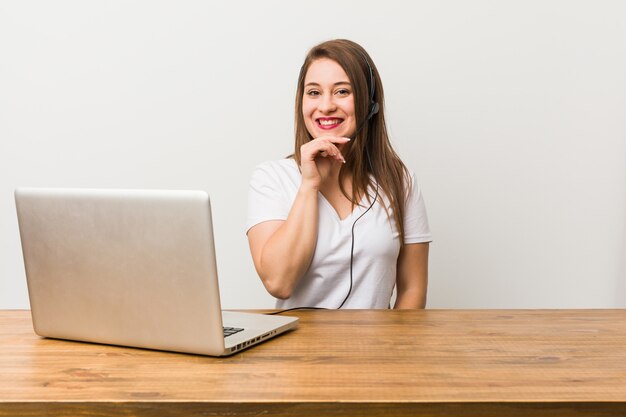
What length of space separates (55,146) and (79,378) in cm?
196

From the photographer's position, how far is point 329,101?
2129 mm

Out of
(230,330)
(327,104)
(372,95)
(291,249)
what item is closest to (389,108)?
(372,95)

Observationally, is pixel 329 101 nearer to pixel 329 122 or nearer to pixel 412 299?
pixel 329 122

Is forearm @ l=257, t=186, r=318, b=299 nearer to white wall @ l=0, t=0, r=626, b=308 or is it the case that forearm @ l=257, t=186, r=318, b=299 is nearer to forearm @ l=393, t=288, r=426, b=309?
forearm @ l=393, t=288, r=426, b=309

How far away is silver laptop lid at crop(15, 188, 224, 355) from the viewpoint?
121 cm

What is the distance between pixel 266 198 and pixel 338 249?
0.77ft

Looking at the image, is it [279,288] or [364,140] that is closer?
[279,288]

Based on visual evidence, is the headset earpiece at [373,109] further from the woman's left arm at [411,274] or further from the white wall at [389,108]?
the white wall at [389,108]

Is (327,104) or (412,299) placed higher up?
(327,104)

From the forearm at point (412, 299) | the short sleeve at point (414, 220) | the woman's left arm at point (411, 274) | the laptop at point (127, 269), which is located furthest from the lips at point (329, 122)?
the laptop at point (127, 269)

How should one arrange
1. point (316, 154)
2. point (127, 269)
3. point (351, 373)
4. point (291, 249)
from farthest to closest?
point (316, 154) → point (291, 249) → point (127, 269) → point (351, 373)

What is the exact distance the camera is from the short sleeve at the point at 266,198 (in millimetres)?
2041

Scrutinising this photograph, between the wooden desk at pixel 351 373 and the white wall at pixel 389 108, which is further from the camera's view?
the white wall at pixel 389 108

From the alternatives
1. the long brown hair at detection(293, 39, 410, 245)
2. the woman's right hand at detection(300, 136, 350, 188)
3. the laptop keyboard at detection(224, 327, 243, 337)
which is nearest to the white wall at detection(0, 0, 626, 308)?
the long brown hair at detection(293, 39, 410, 245)
